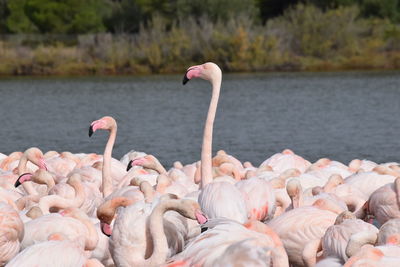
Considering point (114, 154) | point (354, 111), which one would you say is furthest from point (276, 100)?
point (114, 154)

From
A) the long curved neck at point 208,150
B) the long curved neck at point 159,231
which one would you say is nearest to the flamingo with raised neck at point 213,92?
the long curved neck at point 208,150

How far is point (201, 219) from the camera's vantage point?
21.3ft

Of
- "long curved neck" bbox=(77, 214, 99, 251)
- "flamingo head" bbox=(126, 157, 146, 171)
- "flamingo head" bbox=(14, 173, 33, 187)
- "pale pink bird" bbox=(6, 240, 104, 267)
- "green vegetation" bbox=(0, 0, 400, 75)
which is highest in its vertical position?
"pale pink bird" bbox=(6, 240, 104, 267)

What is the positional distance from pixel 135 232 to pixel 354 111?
61.4ft

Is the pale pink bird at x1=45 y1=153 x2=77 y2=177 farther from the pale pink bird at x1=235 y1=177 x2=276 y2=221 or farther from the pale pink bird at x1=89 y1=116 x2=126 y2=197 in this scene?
the pale pink bird at x1=235 y1=177 x2=276 y2=221

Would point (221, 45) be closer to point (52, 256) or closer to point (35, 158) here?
point (35, 158)

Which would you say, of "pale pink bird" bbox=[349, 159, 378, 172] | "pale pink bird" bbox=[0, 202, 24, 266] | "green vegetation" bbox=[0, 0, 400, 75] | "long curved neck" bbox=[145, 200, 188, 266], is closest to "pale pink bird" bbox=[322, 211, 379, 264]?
"long curved neck" bbox=[145, 200, 188, 266]

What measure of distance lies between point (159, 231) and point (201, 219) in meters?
0.32

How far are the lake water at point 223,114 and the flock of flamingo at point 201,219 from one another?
6525mm

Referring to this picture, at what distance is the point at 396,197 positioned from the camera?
323 inches

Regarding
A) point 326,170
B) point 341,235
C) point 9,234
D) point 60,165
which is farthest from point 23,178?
point 341,235

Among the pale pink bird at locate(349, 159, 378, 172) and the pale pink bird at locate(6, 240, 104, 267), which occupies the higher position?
the pale pink bird at locate(6, 240, 104, 267)

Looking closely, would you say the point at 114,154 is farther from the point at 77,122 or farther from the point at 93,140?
the point at 77,122

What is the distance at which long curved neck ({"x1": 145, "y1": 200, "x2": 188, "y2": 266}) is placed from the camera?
21.8 feet
